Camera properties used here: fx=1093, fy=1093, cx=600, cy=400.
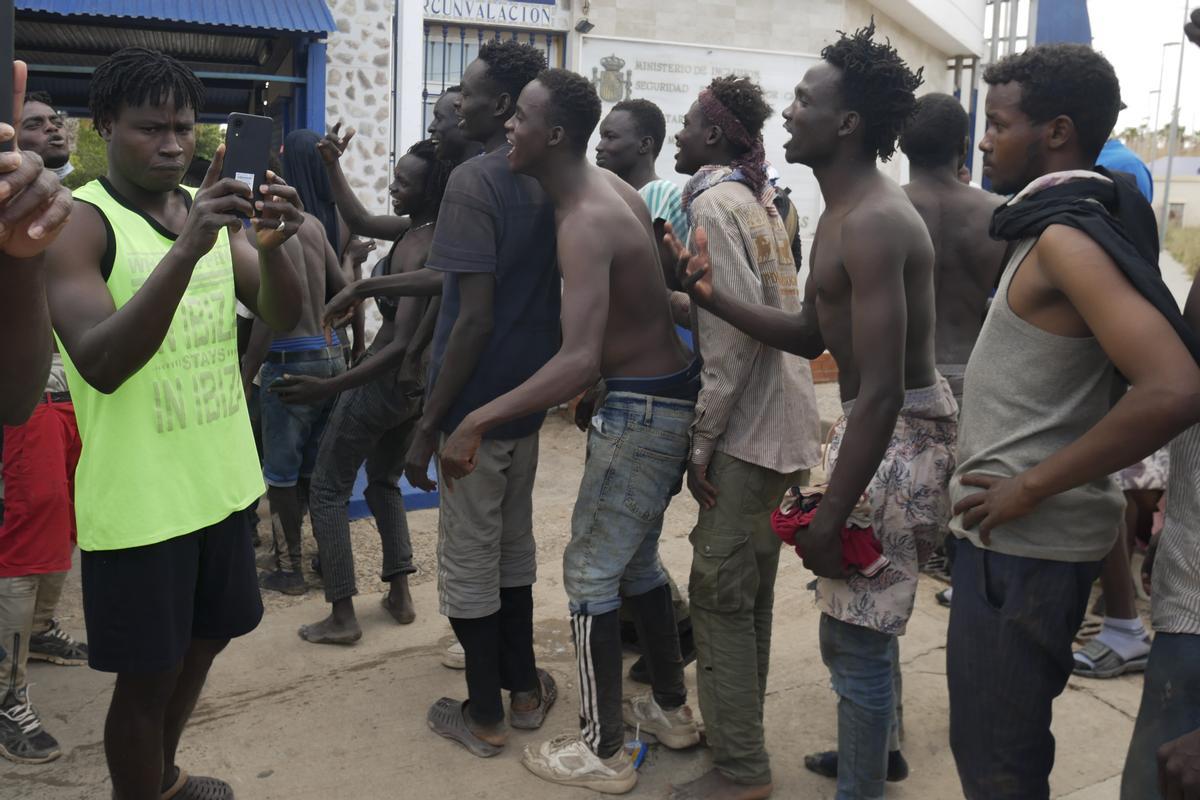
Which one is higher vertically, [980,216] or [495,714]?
[980,216]

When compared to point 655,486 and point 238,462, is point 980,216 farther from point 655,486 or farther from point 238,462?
point 238,462

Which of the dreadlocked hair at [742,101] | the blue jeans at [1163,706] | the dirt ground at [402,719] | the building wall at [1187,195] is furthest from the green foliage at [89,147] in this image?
the building wall at [1187,195]

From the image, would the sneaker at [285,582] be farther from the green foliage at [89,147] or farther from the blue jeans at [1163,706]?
the green foliage at [89,147]

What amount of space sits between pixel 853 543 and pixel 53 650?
9.92ft

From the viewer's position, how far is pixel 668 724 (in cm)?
358

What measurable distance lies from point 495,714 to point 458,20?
21.3 ft

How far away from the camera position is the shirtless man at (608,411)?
318cm

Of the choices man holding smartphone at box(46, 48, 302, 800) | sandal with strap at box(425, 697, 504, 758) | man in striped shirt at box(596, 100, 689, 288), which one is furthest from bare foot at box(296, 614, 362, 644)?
man in striped shirt at box(596, 100, 689, 288)

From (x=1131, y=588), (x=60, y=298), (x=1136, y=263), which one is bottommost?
(x=1131, y=588)

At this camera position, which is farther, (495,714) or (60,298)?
(495,714)

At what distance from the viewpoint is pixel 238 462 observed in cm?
279

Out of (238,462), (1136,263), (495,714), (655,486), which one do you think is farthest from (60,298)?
(1136,263)

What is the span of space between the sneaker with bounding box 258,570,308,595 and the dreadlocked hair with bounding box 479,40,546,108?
8.15 feet

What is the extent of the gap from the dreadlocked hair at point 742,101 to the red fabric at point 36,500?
2.51 m
